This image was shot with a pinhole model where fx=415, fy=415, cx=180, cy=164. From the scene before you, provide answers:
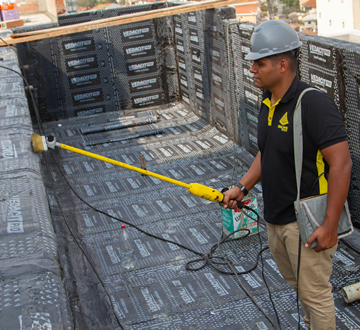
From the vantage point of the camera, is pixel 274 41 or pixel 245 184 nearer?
pixel 274 41

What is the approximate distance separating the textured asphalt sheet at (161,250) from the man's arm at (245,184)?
1123mm

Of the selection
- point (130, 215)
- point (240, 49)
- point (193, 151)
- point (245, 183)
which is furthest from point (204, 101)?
point (245, 183)

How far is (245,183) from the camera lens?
2.91 meters

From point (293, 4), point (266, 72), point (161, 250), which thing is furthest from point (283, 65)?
point (293, 4)

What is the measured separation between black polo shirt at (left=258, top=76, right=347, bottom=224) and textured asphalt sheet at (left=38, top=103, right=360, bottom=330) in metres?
1.37

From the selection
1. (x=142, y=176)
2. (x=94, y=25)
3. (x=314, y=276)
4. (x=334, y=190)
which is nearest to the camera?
(x=334, y=190)

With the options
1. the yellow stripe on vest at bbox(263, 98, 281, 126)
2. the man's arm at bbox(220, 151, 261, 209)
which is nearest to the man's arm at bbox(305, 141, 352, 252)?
the yellow stripe on vest at bbox(263, 98, 281, 126)

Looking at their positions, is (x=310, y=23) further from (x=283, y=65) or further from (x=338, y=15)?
(x=283, y=65)

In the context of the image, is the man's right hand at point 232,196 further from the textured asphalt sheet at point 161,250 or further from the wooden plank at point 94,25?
the wooden plank at point 94,25

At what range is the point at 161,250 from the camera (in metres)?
4.53

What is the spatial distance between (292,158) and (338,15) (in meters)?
56.6

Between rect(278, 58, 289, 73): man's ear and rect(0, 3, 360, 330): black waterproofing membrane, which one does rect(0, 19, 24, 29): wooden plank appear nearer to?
rect(0, 3, 360, 330): black waterproofing membrane

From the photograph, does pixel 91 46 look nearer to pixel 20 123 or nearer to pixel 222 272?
pixel 20 123

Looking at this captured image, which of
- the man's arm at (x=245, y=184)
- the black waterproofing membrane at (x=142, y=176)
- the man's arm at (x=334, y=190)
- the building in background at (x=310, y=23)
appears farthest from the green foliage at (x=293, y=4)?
the man's arm at (x=334, y=190)
